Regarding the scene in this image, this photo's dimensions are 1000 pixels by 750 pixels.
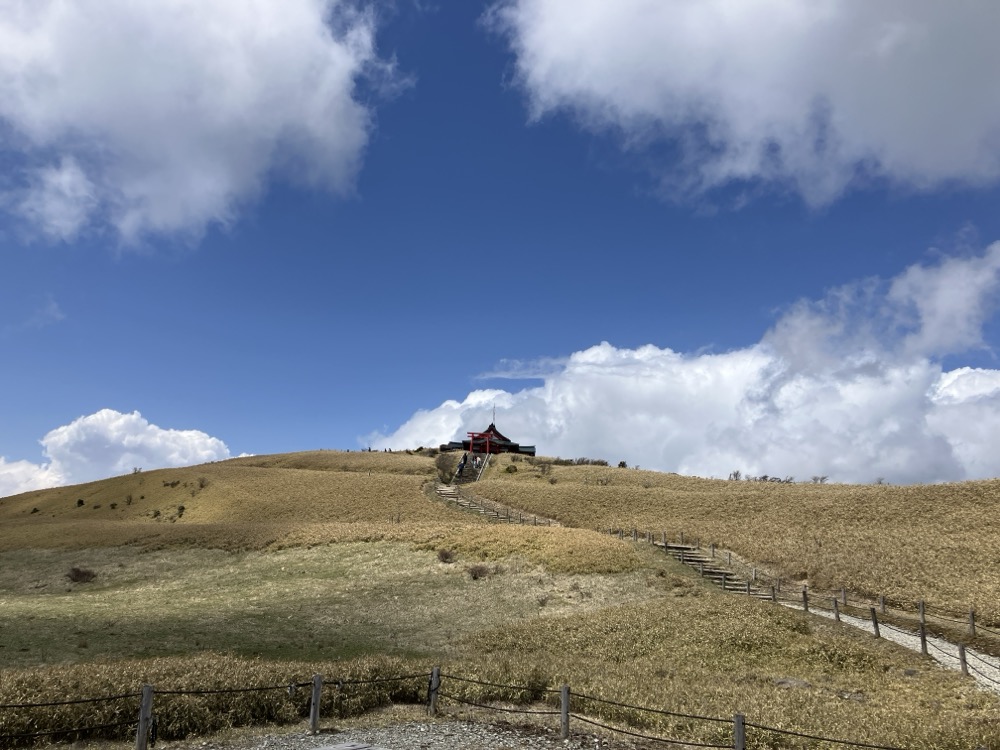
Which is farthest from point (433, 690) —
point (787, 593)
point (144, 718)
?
point (787, 593)

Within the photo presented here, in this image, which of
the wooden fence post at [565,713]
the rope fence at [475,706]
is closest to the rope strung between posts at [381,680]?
the rope fence at [475,706]

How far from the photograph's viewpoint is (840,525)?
43.2 m

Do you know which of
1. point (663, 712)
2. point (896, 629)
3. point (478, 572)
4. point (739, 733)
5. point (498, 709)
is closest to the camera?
point (739, 733)

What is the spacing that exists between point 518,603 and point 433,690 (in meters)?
14.3

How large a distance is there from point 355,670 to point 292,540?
2843 cm

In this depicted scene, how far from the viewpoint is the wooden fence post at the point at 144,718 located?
12.1 metres

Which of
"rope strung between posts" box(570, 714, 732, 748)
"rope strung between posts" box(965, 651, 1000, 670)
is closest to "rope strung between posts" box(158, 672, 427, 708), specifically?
"rope strung between posts" box(570, 714, 732, 748)

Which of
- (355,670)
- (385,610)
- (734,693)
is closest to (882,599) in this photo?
(734,693)

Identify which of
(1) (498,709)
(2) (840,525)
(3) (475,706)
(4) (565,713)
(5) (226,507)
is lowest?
(3) (475,706)

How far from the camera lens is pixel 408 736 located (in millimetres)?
13547

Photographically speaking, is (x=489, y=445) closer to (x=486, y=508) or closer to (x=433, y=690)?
(x=486, y=508)

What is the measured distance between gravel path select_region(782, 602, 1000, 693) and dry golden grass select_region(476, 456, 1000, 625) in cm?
477

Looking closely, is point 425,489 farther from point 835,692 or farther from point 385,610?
point 835,692

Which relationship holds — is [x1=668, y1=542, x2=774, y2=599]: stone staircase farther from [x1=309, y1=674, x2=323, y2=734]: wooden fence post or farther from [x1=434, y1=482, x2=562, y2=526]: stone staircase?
[x1=309, y1=674, x2=323, y2=734]: wooden fence post
